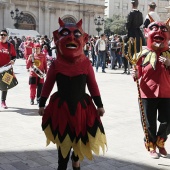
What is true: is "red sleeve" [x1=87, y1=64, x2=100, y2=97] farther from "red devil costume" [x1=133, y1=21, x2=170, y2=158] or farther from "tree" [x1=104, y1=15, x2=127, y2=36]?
"tree" [x1=104, y1=15, x2=127, y2=36]

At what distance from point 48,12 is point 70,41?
44168mm

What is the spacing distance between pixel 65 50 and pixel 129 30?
5801mm

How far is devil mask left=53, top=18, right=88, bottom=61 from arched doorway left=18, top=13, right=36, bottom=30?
4190 cm

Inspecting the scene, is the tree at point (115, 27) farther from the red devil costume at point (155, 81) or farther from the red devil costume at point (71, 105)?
the red devil costume at point (71, 105)

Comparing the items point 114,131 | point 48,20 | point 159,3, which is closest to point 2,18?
point 48,20

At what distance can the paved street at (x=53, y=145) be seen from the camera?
14.8 feet

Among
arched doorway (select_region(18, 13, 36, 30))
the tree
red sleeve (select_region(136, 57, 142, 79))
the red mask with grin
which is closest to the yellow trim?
red sleeve (select_region(136, 57, 142, 79))

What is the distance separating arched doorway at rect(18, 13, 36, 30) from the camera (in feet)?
146

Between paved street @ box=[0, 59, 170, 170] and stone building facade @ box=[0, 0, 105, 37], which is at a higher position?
stone building facade @ box=[0, 0, 105, 37]

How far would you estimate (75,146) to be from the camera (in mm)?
3664

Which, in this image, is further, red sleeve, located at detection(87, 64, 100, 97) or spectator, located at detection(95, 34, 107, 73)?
spectator, located at detection(95, 34, 107, 73)

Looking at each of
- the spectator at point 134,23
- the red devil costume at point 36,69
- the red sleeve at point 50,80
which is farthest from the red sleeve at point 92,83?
the spectator at point 134,23

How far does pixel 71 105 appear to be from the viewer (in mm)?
3627

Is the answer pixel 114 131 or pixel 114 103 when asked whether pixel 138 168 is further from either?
pixel 114 103
